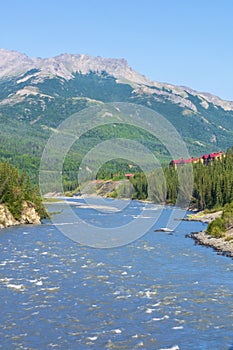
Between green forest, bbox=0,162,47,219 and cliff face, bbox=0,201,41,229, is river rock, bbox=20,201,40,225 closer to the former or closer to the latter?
cliff face, bbox=0,201,41,229

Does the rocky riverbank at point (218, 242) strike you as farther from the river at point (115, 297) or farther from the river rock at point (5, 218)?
the river rock at point (5, 218)

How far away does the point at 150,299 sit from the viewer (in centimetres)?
4791

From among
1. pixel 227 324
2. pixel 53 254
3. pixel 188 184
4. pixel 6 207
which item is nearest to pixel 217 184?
pixel 188 184

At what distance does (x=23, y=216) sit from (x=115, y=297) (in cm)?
6807

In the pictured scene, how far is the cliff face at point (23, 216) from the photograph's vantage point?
10481 cm

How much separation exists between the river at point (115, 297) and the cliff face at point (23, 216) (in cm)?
2640

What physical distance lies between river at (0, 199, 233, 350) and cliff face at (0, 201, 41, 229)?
26401 millimetres

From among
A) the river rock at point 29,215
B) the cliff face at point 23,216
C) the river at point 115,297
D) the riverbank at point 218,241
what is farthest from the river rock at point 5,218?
the riverbank at point 218,241

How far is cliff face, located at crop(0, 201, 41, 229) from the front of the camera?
104812 mm

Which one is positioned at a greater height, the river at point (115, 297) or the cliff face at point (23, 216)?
the cliff face at point (23, 216)

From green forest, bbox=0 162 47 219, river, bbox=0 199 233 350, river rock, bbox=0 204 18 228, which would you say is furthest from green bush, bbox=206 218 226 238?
green forest, bbox=0 162 47 219

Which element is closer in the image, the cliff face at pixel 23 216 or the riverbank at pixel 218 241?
the riverbank at pixel 218 241

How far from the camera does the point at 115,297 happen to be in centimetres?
4853

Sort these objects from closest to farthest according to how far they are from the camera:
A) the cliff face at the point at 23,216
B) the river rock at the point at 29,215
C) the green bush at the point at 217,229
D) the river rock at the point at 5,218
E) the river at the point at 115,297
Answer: the river at the point at 115,297
the green bush at the point at 217,229
the river rock at the point at 5,218
the cliff face at the point at 23,216
the river rock at the point at 29,215
